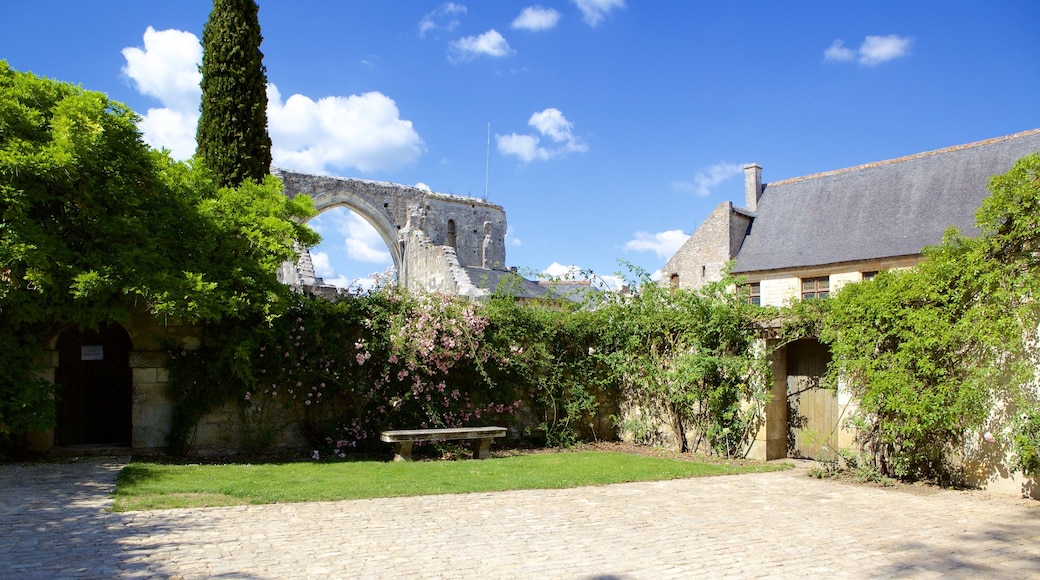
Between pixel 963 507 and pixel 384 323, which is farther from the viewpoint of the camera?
pixel 384 323

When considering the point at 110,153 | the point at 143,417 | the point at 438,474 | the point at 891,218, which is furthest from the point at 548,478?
the point at 891,218

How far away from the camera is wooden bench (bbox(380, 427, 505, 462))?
9430 millimetres

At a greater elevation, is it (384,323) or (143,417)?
(384,323)

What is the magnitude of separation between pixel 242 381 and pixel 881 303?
300 inches

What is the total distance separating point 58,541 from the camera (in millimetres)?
4809

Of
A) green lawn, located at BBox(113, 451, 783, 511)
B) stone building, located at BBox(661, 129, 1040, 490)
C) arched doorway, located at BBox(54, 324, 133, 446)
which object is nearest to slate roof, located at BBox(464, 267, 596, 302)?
green lawn, located at BBox(113, 451, 783, 511)

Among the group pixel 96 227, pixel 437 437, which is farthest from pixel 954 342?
pixel 96 227

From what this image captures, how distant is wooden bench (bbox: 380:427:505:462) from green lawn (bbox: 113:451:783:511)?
33 centimetres

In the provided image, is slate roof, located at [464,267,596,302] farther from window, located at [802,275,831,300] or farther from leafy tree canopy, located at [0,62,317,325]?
window, located at [802,275,831,300]

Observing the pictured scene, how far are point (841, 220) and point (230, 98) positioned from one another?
19159mm

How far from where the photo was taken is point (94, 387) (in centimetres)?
1007

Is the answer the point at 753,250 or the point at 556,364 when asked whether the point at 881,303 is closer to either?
the point at 556,364

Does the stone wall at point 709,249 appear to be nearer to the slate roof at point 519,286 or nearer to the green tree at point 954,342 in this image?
the slate roof at point 519,286

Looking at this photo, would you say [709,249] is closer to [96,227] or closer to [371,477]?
[371,477]
